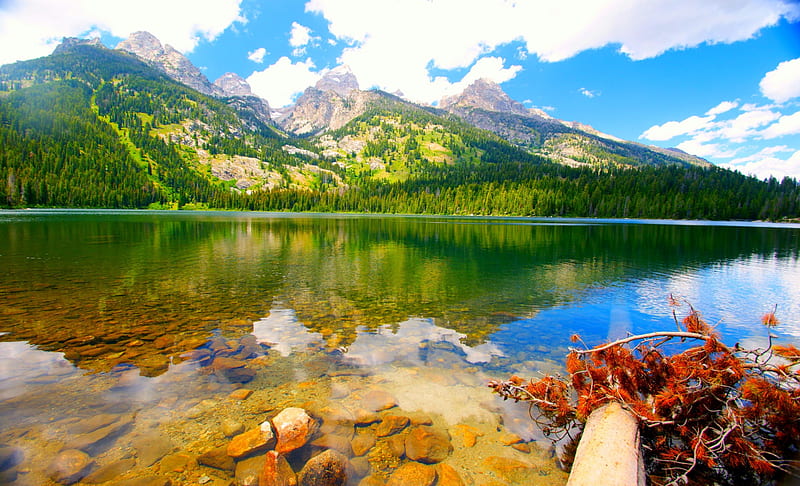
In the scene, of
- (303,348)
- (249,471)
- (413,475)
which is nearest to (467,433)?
(413,475)

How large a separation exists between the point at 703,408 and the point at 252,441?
10000 mm

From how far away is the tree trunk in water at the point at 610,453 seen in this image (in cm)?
550

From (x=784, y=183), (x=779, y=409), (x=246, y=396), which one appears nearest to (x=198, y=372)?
(x=246, y=396)

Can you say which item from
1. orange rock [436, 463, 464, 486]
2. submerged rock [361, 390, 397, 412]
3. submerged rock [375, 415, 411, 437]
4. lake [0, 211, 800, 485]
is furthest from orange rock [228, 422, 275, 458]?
orange rock [436, 463, 464, 486]

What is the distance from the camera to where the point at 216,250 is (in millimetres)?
41188

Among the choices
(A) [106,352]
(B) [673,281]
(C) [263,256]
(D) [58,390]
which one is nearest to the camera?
(D) [58,390]

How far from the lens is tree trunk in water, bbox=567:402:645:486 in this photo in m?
5.50

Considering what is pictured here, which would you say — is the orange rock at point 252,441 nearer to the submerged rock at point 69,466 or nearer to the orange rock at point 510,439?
the submerged rock at point 69,466

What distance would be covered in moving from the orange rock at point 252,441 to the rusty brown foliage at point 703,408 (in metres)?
6.64

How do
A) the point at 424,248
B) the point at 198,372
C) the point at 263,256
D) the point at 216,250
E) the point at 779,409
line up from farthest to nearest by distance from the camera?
the point at 424,248, the point at 216,250, the point at 263,256, the point at 198,372, the point at 779,409

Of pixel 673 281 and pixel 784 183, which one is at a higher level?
pixel 784 183

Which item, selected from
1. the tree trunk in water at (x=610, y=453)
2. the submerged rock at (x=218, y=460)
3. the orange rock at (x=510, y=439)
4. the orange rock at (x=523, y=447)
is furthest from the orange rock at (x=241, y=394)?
the tree trunk in water at (x=610, y=453)

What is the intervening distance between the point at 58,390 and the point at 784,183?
294225 millimetres

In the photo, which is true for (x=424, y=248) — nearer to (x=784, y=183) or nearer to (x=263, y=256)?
(x=263, y=256)
